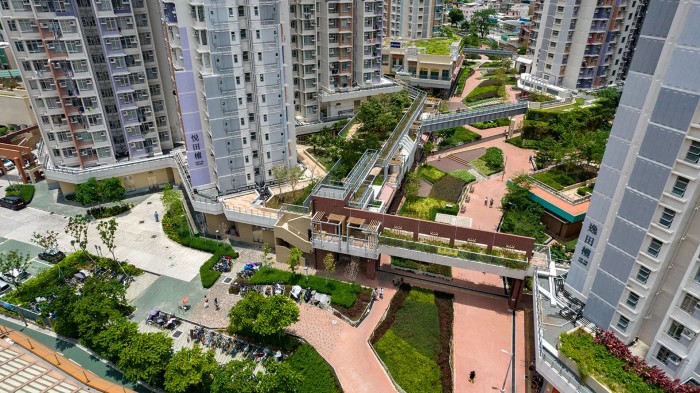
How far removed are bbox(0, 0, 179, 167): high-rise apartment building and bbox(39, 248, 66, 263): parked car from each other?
1542 centimetres

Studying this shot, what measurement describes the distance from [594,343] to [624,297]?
13.1 feet

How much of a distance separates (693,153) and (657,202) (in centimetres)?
375

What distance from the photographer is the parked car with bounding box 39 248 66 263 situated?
50.9m

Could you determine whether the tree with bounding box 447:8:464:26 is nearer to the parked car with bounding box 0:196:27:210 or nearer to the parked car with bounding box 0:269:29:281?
the parked car with bounding box 0:196:27:210

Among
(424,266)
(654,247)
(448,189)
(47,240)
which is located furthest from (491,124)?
(47,240)

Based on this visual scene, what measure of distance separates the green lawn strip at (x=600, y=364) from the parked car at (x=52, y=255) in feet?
176

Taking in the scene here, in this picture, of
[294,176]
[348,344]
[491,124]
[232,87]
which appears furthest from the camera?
[491,124]

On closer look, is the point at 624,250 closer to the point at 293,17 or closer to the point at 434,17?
the point at 293,17

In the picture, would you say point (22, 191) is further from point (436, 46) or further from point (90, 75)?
point (436, 46)

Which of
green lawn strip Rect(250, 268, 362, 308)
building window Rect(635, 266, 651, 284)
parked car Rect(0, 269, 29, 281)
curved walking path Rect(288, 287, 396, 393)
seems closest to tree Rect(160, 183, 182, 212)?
parked car Rect(0, 269, 29, 281)

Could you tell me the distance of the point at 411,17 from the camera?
12294 centimetres

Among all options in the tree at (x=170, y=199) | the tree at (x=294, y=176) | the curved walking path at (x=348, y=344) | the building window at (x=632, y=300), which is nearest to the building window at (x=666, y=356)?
the building window at (x=632, y=300)

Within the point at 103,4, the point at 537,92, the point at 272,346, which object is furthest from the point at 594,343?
the point at 537,92

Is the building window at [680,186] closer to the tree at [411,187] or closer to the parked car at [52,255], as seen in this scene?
the tree at [411,187]
